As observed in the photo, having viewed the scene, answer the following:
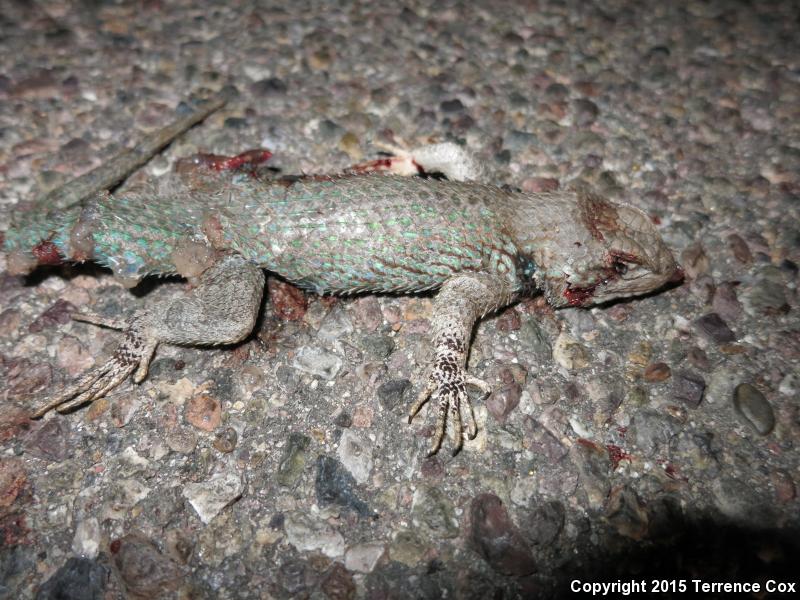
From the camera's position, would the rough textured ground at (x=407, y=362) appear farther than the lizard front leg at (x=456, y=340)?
No

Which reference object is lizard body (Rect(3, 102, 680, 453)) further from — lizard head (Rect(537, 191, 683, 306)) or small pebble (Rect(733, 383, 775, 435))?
small pebble (Rect(733, 383, 775, 435))

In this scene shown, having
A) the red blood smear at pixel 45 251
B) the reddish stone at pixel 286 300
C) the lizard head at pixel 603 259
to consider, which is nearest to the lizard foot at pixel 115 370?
the red blood smear at pixel 45 251

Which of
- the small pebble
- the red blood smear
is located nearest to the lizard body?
the red blood smear

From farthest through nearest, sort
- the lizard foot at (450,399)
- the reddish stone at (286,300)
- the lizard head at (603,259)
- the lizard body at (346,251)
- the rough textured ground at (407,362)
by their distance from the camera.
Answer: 1. the reddish stone at (286,300)
2. the lizard head at (603,259)
3. the lizard body at (346,251)
4. the lizard foot at (450,399)
5. the rough textured ground at (407,362)

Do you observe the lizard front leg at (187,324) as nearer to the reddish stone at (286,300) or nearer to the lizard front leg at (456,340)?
the reddish stone at (286,300)

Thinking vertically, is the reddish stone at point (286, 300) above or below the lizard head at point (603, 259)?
below

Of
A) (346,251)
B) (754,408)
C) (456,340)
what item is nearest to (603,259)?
(456,340)

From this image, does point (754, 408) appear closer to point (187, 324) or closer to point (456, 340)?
point (456, 340)
